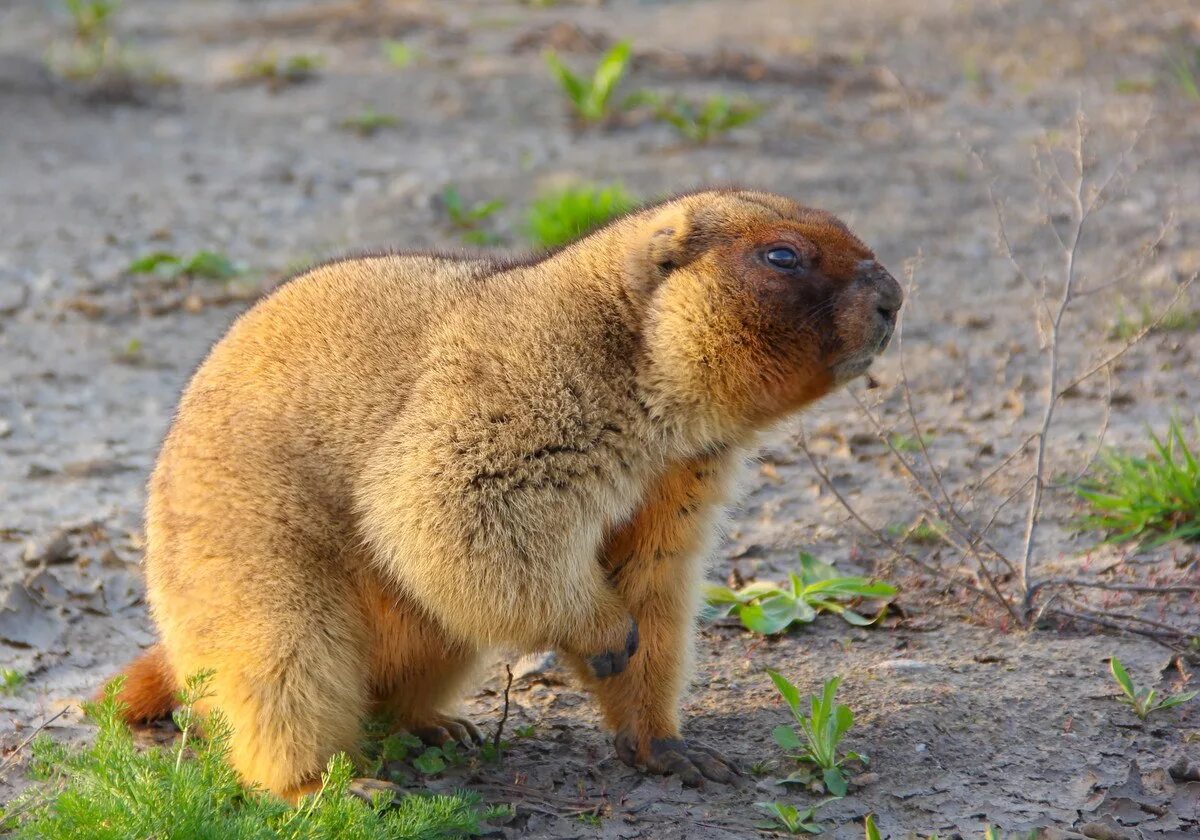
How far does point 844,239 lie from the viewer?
425 cm

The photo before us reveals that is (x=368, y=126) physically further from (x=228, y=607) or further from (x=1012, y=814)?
(x=1012, y=814)

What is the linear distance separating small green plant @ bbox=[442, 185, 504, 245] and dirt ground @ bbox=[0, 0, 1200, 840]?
168mm

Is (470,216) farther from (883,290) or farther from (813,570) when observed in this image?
(883,290)

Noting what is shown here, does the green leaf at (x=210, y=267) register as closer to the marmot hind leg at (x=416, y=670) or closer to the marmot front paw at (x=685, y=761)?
the marmot hind leg at (x=416, y=670)

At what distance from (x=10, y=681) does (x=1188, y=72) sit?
9.60 meters

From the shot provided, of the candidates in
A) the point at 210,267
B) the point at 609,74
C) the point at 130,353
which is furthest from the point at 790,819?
the point at 609,74

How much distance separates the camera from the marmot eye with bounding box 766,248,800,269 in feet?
13.7

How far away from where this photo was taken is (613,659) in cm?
422

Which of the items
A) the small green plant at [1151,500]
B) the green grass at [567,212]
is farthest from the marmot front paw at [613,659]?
the green grass at [567,212]

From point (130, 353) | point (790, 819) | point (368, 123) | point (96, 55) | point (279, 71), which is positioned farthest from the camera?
point (279, 71)

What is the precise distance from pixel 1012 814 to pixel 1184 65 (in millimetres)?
8731

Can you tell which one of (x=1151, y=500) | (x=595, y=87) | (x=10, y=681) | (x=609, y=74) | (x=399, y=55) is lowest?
(x=10, y=681)

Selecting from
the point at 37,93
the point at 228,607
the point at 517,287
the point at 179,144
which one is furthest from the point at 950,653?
the point at 37,93

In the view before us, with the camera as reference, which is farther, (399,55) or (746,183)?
(399,55)
